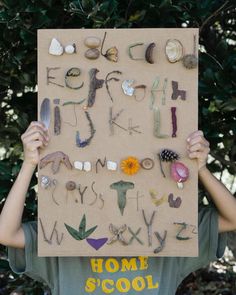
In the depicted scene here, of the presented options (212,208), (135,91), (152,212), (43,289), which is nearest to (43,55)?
(135,91)

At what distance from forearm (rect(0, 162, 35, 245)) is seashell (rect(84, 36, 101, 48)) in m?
0.38

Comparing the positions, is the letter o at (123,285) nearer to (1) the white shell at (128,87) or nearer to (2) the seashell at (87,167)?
(2) the seashell at (87,167)

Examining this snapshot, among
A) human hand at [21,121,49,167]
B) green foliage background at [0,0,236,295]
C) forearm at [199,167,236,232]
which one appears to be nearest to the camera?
human hand at [21,121,49,167]

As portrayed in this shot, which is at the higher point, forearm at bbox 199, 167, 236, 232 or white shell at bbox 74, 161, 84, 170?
white shell at bbox 74, 161, 84, 170

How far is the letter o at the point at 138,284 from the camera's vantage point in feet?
6.86

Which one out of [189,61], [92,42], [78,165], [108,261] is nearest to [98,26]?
[92,42]

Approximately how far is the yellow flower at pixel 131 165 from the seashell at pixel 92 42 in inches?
13.0

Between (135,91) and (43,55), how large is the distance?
28cm

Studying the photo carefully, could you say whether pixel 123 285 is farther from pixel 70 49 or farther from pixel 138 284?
pixel 70 49

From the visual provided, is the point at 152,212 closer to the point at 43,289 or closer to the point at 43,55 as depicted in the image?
the point at 43,55

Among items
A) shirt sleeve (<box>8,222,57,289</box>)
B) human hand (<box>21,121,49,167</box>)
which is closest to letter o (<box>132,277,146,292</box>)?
shirt sleeve (<box>8,222,57,289</box>)

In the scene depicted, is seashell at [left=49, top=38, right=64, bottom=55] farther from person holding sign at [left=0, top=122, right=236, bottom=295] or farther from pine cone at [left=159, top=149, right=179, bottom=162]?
pine cone at [left=159, top=149, right=179, bottom=162]

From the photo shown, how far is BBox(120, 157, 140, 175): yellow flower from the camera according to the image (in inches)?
78.6

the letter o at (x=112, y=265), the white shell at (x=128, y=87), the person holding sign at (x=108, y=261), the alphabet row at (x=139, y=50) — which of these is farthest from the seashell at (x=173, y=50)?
the letter o at (x=112, y=265)
